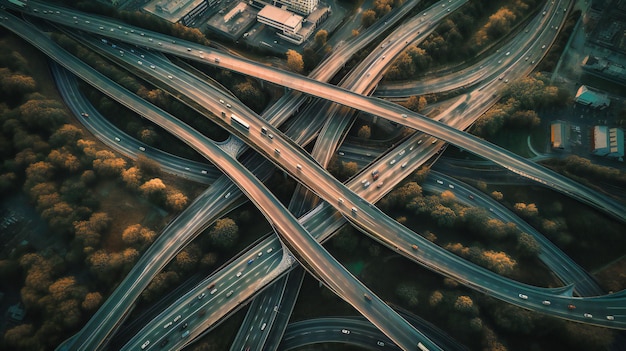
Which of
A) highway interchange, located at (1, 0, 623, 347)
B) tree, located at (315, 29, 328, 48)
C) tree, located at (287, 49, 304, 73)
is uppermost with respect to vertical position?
tree, located at (315, 29, 328, 48)

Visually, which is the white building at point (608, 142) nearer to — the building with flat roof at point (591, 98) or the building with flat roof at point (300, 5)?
the building with flat roof at point (591, 98)

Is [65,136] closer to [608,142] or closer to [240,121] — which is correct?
[240,121]

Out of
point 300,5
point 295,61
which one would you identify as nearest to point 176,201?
point 295,61

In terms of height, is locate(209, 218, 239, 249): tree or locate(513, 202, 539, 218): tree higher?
locate(209, 218, 239, 249): tree

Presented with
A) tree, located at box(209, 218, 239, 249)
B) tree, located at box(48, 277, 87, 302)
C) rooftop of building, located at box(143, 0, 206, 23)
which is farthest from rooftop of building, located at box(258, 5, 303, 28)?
tree, located at box(48, 277, 87, 302)

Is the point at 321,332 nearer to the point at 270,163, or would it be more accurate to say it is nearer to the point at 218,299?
the point at 218,299

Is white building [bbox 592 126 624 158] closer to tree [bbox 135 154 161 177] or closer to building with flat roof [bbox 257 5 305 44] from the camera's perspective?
building with flat roof [bbox 257 5 305 44]
